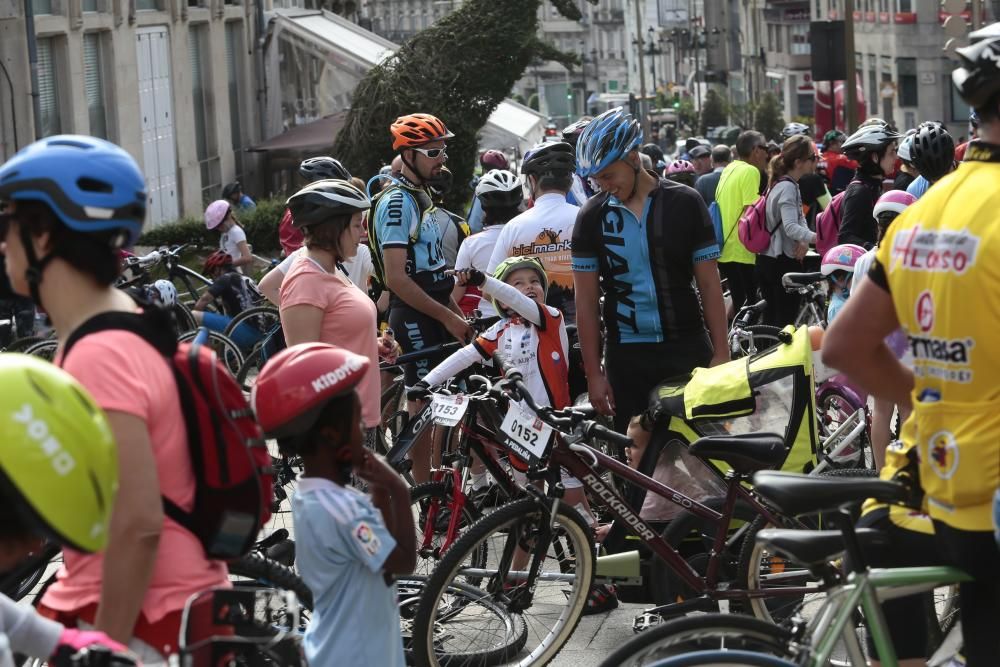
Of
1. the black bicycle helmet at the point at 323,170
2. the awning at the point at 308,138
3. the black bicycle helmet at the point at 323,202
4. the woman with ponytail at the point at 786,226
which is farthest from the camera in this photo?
the awning at the point at 308,138

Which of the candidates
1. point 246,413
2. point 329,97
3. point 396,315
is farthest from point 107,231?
point 329,97

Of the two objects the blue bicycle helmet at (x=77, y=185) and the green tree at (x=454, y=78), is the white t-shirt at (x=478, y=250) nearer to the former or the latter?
the blue bicycle helmet at (x=77, y=185)

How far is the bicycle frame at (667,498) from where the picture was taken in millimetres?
5773

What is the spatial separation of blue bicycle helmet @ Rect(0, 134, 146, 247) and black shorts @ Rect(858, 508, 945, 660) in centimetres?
177

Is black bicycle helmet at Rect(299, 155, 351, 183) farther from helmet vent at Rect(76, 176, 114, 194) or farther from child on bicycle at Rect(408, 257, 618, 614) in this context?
helmet vent at Rect(76, 176, 114, 194)

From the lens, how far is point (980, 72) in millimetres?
3637

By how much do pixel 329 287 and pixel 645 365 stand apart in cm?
A: 149

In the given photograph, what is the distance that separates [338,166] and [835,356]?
427 cm

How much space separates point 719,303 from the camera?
6.89 m

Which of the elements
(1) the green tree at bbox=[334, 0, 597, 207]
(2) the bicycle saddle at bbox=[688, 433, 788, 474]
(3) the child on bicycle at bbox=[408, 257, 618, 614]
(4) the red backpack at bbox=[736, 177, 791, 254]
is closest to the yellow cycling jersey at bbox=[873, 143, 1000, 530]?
(2) the bicycle saddle at bbox=[688, 433, 788, 474]

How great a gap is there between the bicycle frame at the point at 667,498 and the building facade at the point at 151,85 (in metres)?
16.9

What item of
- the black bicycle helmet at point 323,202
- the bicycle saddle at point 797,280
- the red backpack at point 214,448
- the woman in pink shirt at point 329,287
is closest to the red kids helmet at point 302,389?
the red backpack at point 214,448

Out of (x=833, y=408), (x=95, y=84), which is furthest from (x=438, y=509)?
(x=95, y=84)

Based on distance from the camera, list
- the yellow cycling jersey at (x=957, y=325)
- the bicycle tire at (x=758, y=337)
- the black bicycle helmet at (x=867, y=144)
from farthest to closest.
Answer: the bicycle tire at (x=758, y=337) < the black bicycle helmet at (x=867, y=144) < the yellow cycling jersey at (x=957, y=325)
